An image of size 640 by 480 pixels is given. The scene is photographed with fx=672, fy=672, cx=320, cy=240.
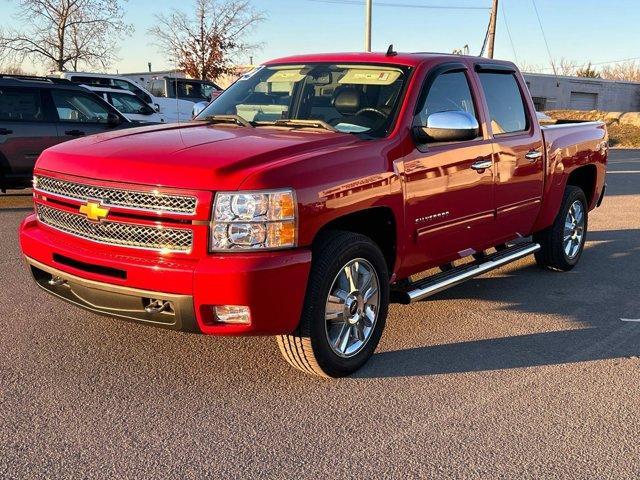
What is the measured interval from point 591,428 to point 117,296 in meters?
2.56

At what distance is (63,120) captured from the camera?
9.74 metres

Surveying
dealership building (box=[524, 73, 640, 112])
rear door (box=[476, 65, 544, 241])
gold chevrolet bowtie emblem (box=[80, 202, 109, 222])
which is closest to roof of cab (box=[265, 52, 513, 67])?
rear door (box=[476, 65, 544, 241])

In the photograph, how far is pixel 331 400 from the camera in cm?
370

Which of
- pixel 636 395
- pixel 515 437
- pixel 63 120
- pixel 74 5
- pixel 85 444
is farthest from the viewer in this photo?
pixel 74 5

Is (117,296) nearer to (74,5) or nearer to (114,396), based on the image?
(114,396)

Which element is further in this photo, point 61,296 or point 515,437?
point 61,296

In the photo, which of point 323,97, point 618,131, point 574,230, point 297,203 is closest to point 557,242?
point 574,230

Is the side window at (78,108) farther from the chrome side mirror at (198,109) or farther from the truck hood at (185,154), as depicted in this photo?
the truck hood at (185,154)

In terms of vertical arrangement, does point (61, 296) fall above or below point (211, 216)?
below

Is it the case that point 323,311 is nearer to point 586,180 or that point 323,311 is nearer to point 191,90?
point 586,180

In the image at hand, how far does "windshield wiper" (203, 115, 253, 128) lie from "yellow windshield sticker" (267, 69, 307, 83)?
0.52 m

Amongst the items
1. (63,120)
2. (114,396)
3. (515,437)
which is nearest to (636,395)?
(515,437)

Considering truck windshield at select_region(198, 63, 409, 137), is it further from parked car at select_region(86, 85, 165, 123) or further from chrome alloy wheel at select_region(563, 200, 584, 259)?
parked car at select_region(86, 85, 165, 123)

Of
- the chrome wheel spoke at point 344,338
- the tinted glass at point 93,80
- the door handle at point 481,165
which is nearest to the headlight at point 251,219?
the chrome wheel spoke at point 344,338
